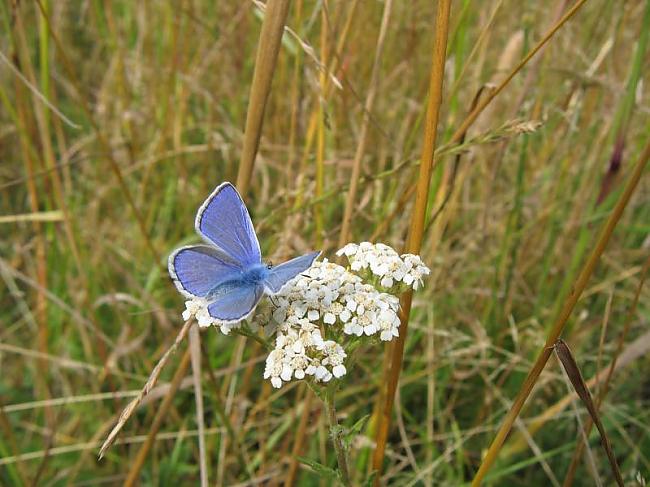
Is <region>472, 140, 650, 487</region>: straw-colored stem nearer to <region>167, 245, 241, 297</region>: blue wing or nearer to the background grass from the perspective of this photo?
<region>167, 245, 241, 297</region>: blue wing

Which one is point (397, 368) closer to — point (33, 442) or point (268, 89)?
Answer: point (268, 89)

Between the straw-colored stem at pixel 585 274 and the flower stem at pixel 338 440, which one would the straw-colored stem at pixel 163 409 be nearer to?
the flower stem at pixel 338 440

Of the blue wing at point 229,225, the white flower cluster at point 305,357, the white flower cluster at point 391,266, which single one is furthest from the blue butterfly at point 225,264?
the white flower cluster at point 391,266

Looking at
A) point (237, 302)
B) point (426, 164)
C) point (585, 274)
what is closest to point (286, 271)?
point (237, 302)

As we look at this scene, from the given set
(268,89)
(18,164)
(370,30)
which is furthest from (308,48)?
(18,164)

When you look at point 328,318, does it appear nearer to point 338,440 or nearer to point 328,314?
point 328,314

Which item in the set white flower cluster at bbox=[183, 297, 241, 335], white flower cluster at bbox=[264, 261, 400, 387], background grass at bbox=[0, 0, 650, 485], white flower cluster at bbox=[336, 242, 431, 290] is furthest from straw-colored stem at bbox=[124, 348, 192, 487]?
white flower cluster at bbox=[336, 242, 431, 290]
